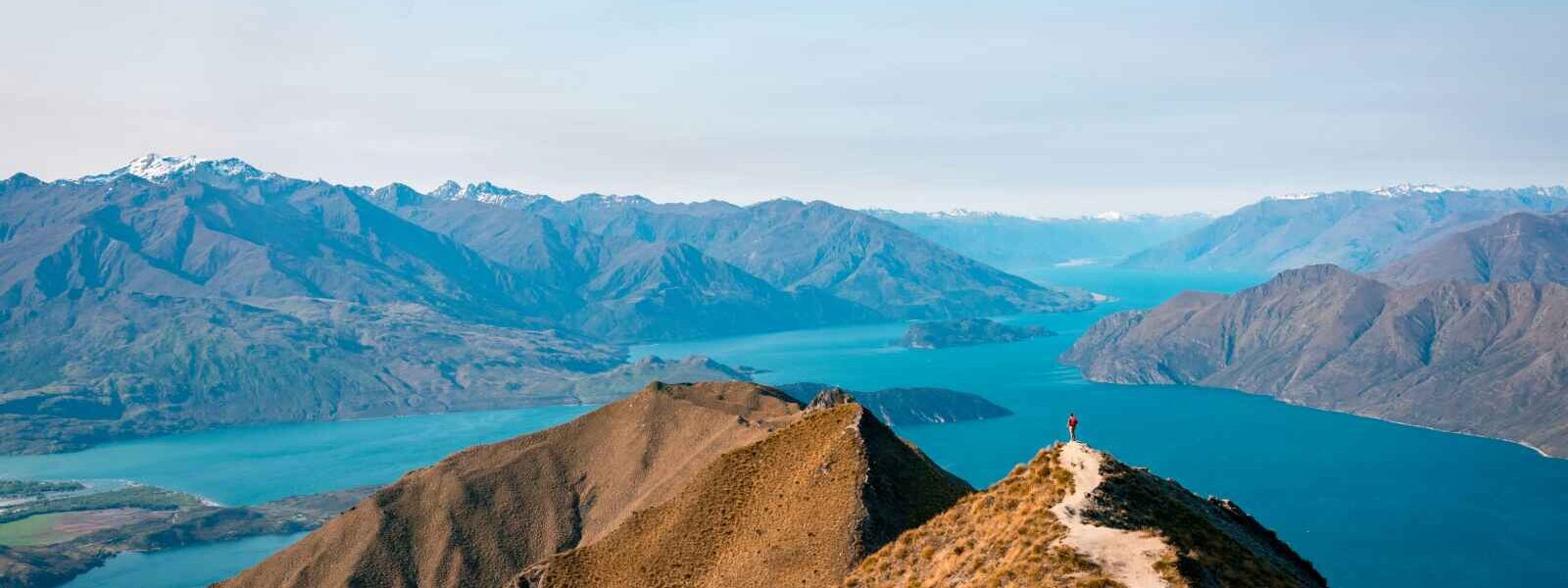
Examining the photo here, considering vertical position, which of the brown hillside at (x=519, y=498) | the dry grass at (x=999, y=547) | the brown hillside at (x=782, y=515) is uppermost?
the dry grass at (x=999, y=547)

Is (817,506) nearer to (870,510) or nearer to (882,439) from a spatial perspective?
(870,510)

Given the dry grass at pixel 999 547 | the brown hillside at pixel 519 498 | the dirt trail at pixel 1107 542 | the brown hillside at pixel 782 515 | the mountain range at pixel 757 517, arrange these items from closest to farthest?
the dirt trail at pixel 1107 542 < the dry grass at pixel 999 547 < the mountain range at pixel 757 517 < the brown hillside at pixel 782 515 < the brown hillside at pixel 519 498

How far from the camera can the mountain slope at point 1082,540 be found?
46875 millimetres

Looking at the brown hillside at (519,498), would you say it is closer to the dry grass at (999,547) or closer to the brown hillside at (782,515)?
the brown hillside at (782,515)

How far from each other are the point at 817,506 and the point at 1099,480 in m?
39.4

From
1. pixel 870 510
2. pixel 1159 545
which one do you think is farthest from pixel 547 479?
pixel 1159 545

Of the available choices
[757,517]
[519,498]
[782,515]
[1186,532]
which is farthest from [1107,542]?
[519,498]

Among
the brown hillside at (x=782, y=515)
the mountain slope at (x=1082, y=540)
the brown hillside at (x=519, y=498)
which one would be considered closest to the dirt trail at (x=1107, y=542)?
the mountain slope at (x=1082, y=540)

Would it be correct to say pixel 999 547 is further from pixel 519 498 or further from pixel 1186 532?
pixel 519 498

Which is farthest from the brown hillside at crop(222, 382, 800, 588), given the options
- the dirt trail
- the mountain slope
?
the dirt trail

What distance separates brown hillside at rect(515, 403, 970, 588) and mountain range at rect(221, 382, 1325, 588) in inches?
6.1

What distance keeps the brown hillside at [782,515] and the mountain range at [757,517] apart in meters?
0.15

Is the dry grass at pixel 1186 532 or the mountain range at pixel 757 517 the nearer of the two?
the dry grass at pixel 1186 532

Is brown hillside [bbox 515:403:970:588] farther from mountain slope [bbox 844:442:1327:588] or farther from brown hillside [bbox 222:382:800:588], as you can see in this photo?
brown hillside [bbox 222:382:800:588]
